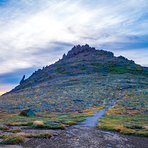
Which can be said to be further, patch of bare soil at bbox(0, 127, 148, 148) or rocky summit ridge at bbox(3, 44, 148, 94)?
rocky summit ridge at bbox(3, 44, 148, 94)

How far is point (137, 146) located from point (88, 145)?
5376 millimetres

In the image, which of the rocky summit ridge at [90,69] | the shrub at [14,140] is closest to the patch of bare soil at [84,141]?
the shrub at [14,140]

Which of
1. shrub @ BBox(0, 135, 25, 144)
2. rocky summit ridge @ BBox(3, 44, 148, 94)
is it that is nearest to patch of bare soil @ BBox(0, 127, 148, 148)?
shrub @ BBox(0, 135, 25, 144)

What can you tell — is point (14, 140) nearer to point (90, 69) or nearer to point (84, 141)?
point (84, 141)

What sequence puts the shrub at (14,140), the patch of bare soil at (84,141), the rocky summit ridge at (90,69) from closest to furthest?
the shrub at (14,140)
the patch of bare soil at (84,141)
the rocky summit ridge at (90,69)

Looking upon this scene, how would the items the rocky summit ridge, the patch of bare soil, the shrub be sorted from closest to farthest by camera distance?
the shrub → the patch of bare soil → the rocky summit ridge

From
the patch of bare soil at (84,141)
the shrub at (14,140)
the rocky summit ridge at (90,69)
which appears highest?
the rocky summit ridge at (90,69)

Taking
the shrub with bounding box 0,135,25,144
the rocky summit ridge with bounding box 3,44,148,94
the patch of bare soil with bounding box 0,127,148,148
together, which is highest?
the rocky summit ridge with bounding box 3,44,148,94

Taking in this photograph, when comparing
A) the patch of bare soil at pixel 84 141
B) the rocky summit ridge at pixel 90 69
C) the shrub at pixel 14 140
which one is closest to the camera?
the shrub at pixel 14 140

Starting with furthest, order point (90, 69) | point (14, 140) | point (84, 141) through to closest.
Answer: point (90, 69) → point (84, 141) → point (14, 140)

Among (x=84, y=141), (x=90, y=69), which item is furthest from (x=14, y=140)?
(x=90, y=69)

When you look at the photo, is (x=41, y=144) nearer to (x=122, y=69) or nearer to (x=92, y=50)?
(x=122, y=69)

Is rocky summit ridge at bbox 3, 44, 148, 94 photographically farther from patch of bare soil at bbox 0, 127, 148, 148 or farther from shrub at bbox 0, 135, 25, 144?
shrub at bbox 0, 135, 25, 144

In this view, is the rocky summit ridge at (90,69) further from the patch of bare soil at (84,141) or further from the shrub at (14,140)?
the shrub at (14,140)
